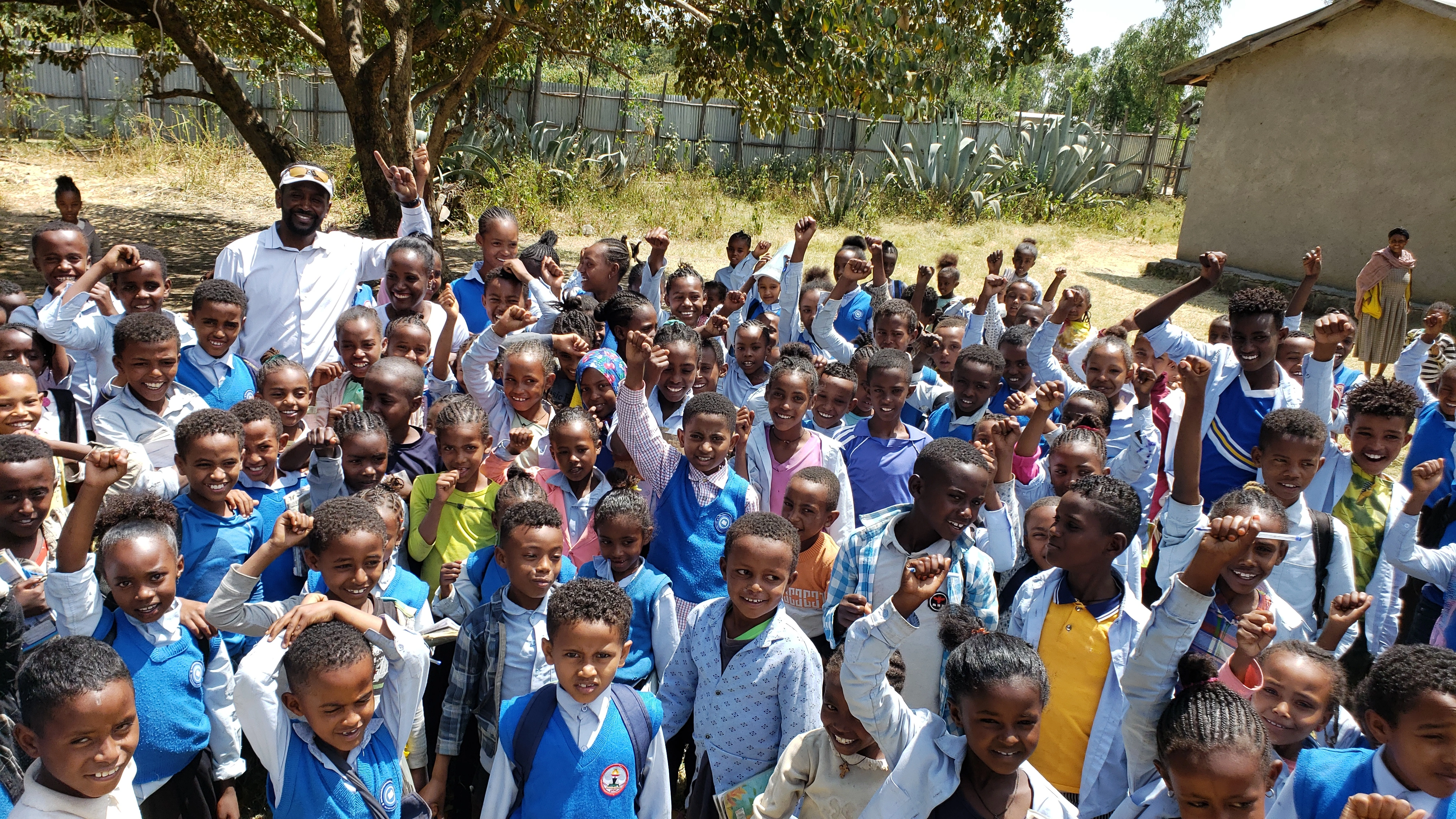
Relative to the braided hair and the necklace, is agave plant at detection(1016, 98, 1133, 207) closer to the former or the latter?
the braided hair

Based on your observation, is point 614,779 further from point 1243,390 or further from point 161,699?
point 1243,390

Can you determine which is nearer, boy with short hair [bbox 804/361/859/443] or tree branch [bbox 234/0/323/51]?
boy with short hair [bbox 804/361/859/443]

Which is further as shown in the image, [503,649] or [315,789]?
[503,649]

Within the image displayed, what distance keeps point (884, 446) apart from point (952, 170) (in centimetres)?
1281

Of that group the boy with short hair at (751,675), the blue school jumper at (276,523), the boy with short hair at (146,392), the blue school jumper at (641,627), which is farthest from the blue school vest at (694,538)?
the boy with short hair at (146,392)

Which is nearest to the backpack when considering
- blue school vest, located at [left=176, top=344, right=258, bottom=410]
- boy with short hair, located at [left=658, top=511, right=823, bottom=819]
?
boy with short hair, located at [left=658, top=511, right=823, bottom=819]

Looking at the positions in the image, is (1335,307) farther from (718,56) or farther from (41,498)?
(41,498)

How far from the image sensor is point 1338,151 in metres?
10.9

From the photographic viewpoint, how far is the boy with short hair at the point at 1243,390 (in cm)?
380

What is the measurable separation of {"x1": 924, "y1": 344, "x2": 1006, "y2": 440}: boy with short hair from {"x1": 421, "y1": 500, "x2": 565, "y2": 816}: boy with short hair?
6.56 ft

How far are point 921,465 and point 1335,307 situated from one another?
10.0 meters

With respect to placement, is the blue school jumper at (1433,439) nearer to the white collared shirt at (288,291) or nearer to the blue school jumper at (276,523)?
the blue school jumper at (276,523)

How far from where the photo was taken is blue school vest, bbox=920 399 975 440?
401cm

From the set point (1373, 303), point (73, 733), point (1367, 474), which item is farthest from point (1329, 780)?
point (1373, 303)
